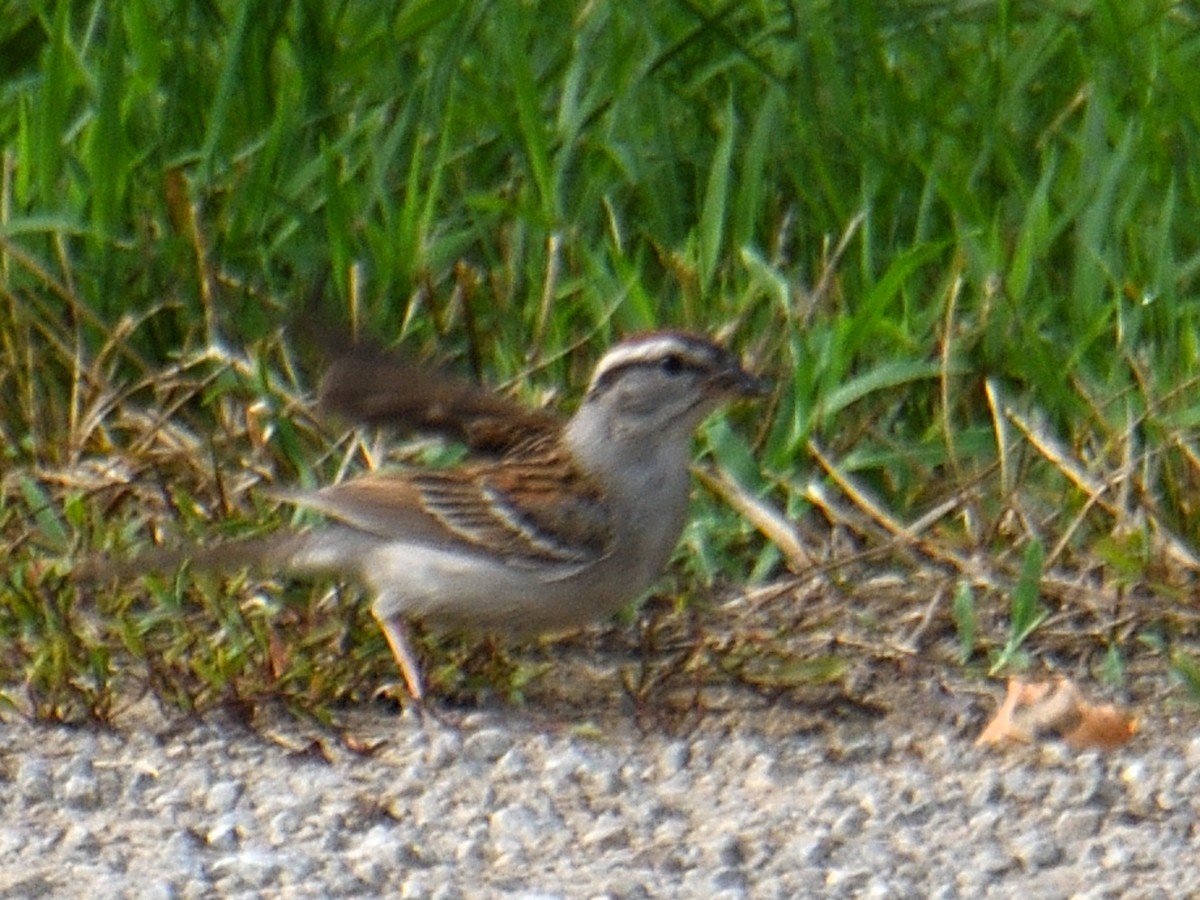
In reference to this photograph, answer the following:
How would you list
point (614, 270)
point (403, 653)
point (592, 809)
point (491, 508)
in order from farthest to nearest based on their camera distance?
1. point (614, 270)
2. point (491, 508)
3. point (403, 653)
4. point (592, 809)

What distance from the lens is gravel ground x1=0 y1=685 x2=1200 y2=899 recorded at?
15.8 feet

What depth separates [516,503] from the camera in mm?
6070

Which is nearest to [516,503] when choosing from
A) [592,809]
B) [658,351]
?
[658,351]

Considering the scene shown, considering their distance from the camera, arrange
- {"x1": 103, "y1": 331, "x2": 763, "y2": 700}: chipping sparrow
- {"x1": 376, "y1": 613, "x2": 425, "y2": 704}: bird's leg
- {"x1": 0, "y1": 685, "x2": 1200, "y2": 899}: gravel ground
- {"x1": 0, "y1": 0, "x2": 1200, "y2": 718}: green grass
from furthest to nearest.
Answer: {"x1": 0, "y1": 0, "x2": 1200, "y2": 718}: green grass, {"x1": 103, "y1": 331, "x2": 763, "y2": 700}: chipping sparrow, {"x1": 376, "y1": 613, "x2": 425, "y2": 704}: bird's leg, {"x1": 0, "y1": 685, "x2": 1200, "y2": 899}: gravel ground

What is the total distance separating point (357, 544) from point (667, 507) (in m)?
0.62

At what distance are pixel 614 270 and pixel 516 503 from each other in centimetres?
111

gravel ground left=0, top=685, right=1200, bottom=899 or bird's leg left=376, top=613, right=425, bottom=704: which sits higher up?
bird's leg left=376, top=613, right=425, bottom=704

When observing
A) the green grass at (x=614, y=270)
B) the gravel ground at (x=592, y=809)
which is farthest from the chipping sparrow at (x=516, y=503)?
the gravel ground at (x=592, y=809)

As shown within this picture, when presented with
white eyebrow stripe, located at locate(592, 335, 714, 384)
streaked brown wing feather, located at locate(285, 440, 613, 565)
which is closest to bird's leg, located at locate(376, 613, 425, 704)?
streaked brown wing feather, located at locate(285, 440, 613, 565)

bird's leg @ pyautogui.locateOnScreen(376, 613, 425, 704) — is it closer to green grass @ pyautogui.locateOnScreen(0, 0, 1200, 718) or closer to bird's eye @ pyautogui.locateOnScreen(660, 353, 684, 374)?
green grass @ pyautogui.locateOnScreen(0, 0, 1200, 718)

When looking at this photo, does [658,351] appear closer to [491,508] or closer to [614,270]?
[491,508]

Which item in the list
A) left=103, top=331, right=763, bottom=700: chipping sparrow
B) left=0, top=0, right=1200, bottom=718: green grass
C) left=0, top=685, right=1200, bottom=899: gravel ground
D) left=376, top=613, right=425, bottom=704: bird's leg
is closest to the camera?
left=0, top=685, right=1200, bottom=899: gravel ground

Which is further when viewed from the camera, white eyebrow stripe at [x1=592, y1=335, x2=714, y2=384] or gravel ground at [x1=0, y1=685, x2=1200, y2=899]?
white eyebrow stripe at [x1=592, y1=335, x2=714, y2=384]

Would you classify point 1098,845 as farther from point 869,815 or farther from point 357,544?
point 357,544
